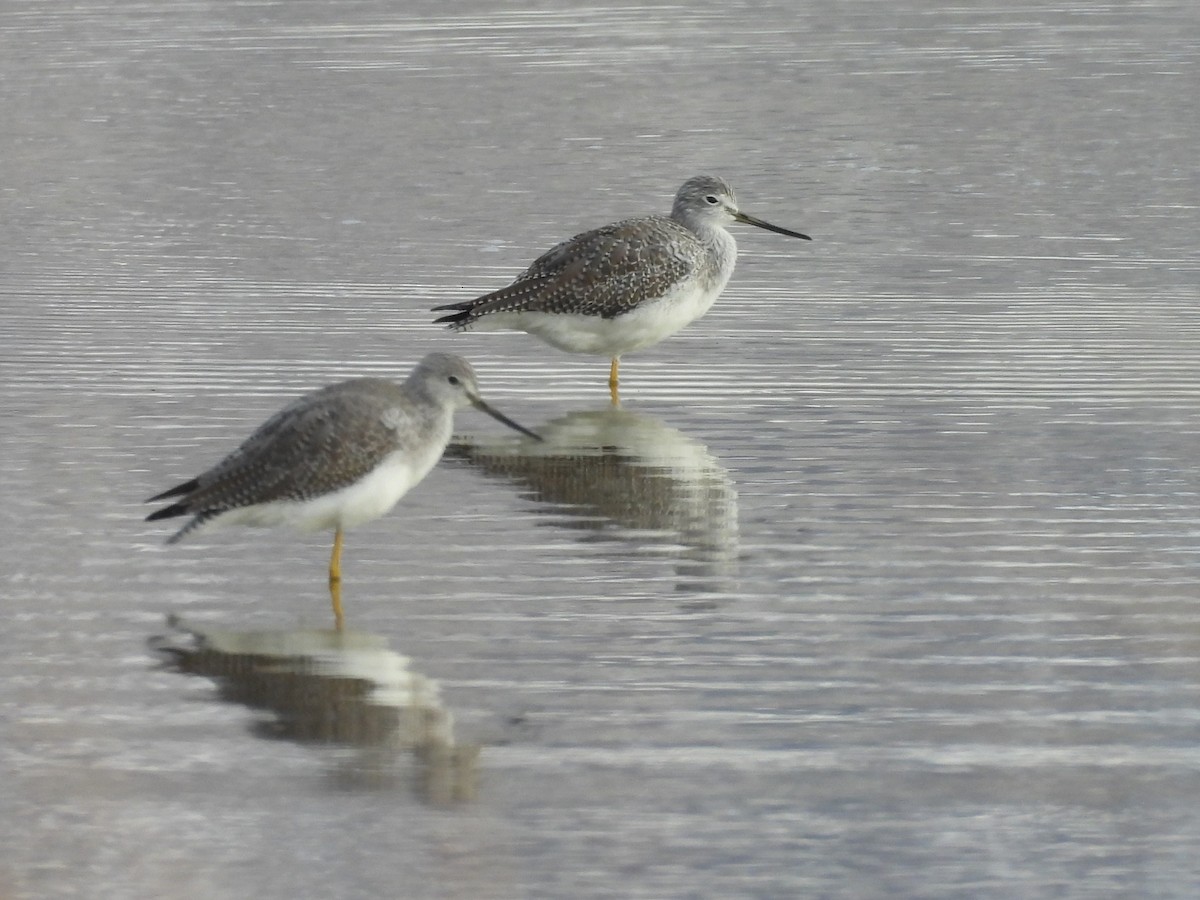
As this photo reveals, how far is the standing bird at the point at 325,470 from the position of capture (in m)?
10.0

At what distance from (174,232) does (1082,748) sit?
504 inches

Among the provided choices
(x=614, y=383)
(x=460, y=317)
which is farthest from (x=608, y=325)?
(x=460, y=317)

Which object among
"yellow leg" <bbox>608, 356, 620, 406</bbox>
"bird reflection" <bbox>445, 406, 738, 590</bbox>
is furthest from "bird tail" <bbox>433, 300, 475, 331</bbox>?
"bird reflection" <bbox>445, 406, 738, 590</bbox>

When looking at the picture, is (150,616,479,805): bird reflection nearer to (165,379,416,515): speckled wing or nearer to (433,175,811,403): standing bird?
(165,379,416,515): speckled wing

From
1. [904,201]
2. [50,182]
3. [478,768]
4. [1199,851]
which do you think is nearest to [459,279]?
[904,201]

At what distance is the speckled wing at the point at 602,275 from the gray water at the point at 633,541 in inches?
20.0

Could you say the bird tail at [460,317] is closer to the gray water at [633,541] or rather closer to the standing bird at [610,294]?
the standing bird at [610,294]

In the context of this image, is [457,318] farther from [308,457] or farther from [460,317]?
[308,457]

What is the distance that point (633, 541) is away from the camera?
1111 centimetres

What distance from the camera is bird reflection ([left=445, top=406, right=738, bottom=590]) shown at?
436 inches

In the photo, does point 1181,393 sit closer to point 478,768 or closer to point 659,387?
point 659,387

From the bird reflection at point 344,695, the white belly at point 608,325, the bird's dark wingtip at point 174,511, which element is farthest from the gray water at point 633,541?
the bird's dark wingtip at point 174,511

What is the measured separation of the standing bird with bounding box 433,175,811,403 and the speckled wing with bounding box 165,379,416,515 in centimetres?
432

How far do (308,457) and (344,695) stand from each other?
141cm
